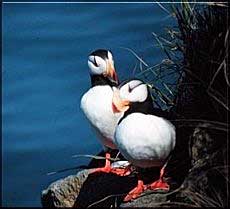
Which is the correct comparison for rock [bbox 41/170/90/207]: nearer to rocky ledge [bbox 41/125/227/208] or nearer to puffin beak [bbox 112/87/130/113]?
rocky ledge [bbox 41/125/227/208]

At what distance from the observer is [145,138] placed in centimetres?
284

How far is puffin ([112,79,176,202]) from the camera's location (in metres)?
2.84

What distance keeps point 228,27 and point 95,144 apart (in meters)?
1.11

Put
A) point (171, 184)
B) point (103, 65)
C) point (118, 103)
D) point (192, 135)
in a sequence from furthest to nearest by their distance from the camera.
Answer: point (103, 65) → point (118, 103) → point (171, 184) → point (192, 135)

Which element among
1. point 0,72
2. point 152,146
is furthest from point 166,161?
point 0,72

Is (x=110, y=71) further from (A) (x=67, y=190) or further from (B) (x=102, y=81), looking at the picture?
(A) (x=67, y=190)

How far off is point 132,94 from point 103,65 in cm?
30

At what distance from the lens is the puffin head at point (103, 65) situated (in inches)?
128

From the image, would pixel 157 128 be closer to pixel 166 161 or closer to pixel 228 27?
pixel 166 161

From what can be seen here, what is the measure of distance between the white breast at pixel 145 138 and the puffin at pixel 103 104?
232mm

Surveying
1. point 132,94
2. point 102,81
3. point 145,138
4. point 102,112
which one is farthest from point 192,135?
point 102,81

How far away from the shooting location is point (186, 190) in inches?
105

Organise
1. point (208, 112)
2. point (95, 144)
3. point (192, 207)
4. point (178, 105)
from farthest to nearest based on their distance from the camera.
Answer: point (95, 144) < point (178, 105) < point (208, 112) < point (192, 207)

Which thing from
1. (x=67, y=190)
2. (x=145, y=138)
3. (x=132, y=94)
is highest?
(x=132, y=94)
